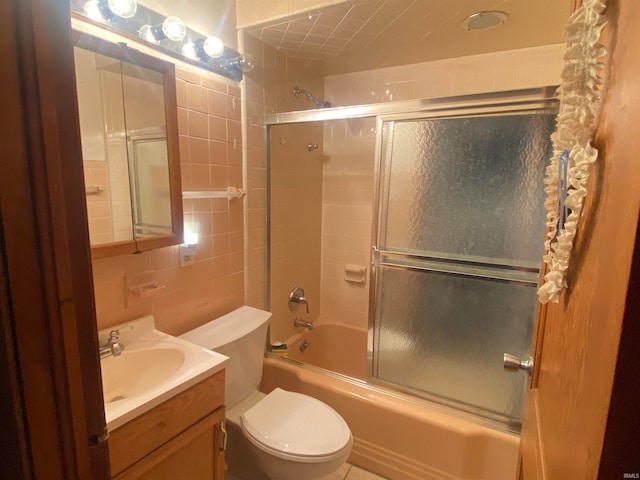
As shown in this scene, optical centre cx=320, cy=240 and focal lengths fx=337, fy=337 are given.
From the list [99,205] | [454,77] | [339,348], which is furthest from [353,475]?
[454,77]

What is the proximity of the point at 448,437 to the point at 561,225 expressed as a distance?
4.50 ft

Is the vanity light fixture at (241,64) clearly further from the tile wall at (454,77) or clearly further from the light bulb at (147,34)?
the tile wall at (454,77)

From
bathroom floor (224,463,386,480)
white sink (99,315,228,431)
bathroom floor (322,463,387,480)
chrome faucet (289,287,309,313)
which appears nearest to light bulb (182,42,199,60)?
white sink (99,315,228,431)

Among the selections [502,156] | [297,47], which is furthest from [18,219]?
[297,47]

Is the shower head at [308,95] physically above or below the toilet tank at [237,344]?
above

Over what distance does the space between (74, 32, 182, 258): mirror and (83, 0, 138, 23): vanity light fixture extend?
0.26 ft

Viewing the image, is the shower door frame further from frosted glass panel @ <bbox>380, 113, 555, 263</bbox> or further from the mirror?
the mirror

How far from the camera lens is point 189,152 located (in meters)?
1.52

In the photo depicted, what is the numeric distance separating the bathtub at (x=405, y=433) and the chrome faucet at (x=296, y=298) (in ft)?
1.50

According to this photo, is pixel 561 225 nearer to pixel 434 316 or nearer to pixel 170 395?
pixel 170 395

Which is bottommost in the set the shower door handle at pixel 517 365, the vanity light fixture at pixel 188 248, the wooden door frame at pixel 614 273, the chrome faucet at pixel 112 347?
the chrome faucet at pixel 112 347

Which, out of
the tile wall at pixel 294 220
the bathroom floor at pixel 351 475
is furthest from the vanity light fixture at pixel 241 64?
the bathroom floor at pixel 351 475

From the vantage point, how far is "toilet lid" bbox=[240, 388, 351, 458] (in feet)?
4.34

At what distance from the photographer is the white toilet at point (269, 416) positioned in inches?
51.9
